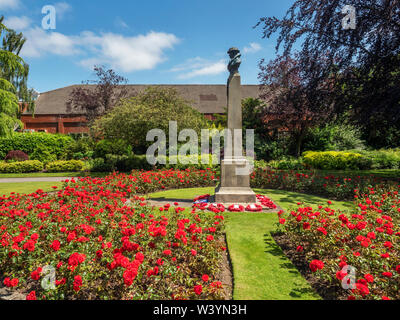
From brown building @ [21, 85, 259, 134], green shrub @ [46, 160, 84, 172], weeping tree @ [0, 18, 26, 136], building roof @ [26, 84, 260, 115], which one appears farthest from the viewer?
building roof @ [26, 84, 260, 115]

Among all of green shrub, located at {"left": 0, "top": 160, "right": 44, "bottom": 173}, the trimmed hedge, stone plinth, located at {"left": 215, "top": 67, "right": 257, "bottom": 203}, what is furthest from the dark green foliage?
stone plinth, located at {"left": 215, "top": 67, "right": 257, "bottom": 203}

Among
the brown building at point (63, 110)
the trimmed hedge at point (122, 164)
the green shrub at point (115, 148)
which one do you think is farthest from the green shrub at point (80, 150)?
the brown building at point (63, 110)

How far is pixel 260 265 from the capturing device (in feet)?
11.3

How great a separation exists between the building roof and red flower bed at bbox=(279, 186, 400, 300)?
27961 millimetres

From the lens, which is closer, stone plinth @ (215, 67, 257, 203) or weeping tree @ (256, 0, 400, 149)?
stone plinth @ (215, 67, 257, 203)

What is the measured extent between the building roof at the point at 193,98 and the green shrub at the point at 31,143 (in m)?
9.20

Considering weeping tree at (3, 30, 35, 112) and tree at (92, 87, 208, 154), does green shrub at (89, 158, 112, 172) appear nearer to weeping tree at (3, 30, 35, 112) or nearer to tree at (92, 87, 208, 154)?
tree at (92, 87, 208, 154)

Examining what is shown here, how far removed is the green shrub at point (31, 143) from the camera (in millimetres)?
20359

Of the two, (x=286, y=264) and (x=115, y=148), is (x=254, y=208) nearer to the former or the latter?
(x=286, y=264)

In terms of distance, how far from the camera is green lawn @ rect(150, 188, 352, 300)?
2.77 metres

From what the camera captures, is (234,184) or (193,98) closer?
(234,184)

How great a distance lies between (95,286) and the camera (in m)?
2.69

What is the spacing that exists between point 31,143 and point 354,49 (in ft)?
82.2

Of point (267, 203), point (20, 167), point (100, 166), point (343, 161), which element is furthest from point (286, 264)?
point (20, 167)
